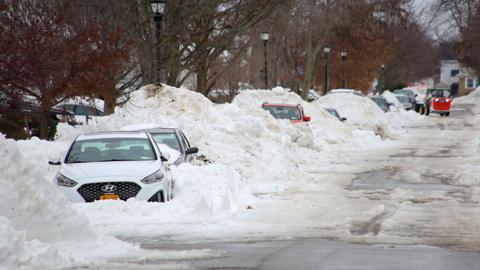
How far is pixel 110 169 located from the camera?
1528cm

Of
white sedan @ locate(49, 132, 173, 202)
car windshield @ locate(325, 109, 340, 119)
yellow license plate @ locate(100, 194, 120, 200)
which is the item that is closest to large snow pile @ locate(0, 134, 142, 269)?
yellow license plate @ locate(100, 194, 120, 200)

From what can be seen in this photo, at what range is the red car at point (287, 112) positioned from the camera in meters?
34.6

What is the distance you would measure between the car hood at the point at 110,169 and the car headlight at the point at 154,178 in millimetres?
56

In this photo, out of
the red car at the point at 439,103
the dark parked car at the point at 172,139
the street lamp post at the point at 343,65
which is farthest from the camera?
the red car at the point at 439,103

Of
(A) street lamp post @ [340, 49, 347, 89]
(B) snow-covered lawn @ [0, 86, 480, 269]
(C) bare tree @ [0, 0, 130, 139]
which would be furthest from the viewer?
(A) street lamp post @ [340, 49, 347, 89]

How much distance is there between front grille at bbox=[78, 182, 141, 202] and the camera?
49.1 feet

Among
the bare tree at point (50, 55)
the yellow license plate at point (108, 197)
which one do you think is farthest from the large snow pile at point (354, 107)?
the yellow license plate at point (108, 197)

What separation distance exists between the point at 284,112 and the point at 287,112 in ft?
0.46

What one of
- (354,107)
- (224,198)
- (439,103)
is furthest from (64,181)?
(439,103)

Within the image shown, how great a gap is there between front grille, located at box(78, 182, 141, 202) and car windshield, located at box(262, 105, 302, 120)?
1986 cm

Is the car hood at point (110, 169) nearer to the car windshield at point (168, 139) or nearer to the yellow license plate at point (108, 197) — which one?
the yellow license plate at point (108, 197)

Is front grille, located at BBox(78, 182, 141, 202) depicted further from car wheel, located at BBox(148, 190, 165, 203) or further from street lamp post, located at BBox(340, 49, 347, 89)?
street lamp post, located at BBox(340, 49, 347, 89)

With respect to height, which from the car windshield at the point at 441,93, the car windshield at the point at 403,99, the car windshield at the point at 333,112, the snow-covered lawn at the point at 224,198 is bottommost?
the snow-covered lawn at the point at 224,198

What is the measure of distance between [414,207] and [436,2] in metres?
30.5
